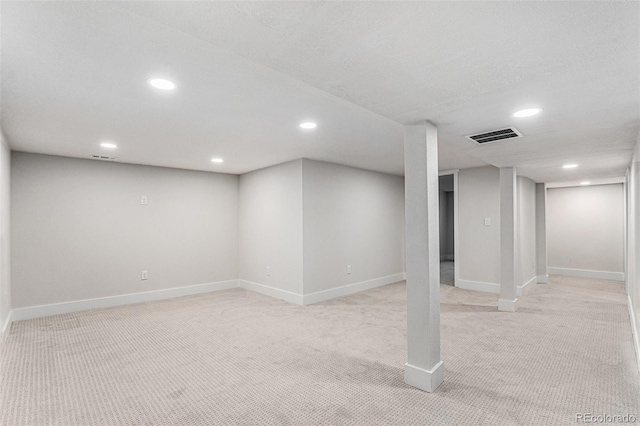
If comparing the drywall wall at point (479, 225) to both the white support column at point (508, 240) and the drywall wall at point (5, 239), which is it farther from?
the drywall wall at point (5, 239)

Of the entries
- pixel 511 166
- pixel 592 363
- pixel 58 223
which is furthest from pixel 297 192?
pixel 592 363

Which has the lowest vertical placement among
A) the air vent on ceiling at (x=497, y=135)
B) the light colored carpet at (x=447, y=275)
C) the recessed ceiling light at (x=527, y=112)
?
the light colored carpet at (x=447, y=275)

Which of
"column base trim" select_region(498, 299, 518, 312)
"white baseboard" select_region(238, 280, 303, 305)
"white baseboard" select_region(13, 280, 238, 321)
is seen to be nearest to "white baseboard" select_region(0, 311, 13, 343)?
"white baseboard" select_region(13, 280, 238, 321)

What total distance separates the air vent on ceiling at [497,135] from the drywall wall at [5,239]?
4.94 m

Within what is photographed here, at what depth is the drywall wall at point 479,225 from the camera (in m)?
6.07

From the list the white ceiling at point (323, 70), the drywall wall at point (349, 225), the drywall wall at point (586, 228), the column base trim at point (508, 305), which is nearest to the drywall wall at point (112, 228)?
the white ceiling at point (323, 70)

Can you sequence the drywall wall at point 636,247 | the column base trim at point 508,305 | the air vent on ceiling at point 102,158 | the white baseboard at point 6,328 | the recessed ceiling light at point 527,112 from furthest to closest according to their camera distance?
the air vent on ceiling at point 102,158, the column base trim at point 508,305, the white baseboard at point 6,328, the drywall wall at point 636,247, the recessed ceiling light at point 527,112

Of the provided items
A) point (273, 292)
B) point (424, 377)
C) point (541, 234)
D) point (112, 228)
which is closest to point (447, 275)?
point (541, 234)

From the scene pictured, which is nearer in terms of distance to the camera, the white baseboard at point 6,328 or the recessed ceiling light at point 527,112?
the recessed ceiling light at point 527,112

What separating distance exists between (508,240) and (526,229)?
2.02 metres

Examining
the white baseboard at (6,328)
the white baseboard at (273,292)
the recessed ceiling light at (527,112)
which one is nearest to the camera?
the recessed ceiling light at (527,112)

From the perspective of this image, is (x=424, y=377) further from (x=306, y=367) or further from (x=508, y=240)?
(x=508, y=240)

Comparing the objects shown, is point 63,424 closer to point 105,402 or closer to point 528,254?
point 105,402

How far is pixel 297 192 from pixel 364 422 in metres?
3.66
